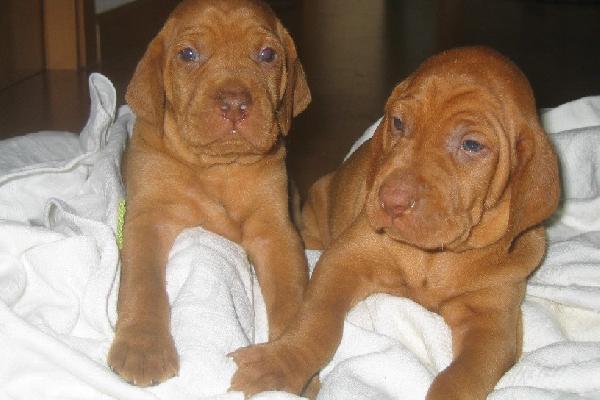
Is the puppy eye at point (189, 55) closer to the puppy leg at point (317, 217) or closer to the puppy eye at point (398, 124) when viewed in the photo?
the puppy eye at point (398, 124)

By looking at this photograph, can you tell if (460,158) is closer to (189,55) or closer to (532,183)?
(532,183)

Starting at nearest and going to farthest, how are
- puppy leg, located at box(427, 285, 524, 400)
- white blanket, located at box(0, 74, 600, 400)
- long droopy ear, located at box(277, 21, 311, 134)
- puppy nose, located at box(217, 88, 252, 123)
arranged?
white blanket, located at box(0, 74, 600, 400) → puppy leg, located at box(427, 285, 524, 400) → puppy nose, located at box(217, 88, 252, 123) → long droopy ear, located at box(277, 21, 311, 134)

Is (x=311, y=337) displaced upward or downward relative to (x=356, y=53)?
upward

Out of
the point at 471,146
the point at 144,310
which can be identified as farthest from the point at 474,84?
the point at 144,310

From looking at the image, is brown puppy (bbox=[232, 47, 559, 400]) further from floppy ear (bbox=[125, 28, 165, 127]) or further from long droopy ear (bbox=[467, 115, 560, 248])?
floppy ear (bbox=[125, 28, 165, 127])

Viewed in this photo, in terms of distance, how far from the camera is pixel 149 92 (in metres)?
3.17

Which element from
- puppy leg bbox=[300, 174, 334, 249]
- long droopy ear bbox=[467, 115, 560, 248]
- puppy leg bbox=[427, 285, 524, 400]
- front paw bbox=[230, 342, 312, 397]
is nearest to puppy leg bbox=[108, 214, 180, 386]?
front paw bbox=[230, 342, 312, 397]

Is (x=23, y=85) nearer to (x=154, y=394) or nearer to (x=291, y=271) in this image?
(x=291, y=271)

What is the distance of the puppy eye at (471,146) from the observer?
2.62m

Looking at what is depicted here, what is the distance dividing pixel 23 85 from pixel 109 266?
14.0ft

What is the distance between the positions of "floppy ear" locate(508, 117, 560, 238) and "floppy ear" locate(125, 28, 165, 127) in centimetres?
134

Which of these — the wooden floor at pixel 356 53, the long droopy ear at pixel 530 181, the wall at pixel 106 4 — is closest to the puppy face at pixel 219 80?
the long droopy ear at pixel 530 181

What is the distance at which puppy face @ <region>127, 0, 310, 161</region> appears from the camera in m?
2.92

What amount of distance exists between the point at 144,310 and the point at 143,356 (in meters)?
0.24
